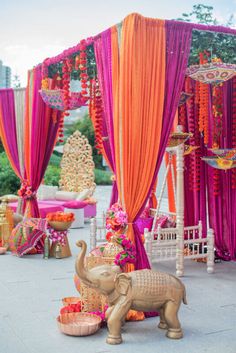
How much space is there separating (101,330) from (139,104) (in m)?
1.87

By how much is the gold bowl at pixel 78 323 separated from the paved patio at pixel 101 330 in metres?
0.04

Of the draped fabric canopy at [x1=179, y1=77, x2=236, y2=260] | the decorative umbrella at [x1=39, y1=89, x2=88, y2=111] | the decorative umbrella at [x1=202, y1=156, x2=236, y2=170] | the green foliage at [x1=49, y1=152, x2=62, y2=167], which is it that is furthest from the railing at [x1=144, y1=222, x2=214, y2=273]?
the green foliage at [x1=49, y1=152, x2=62, y2=167]

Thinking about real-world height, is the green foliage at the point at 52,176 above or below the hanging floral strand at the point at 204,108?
below

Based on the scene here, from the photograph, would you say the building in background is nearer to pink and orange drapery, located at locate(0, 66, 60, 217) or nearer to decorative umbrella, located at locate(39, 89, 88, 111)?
pink and orange drapery, located at locate(0, 66, 60, 217)

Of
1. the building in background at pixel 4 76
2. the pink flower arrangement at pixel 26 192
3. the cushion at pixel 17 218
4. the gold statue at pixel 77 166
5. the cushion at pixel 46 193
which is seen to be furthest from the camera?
the building in background at pixel 4 76

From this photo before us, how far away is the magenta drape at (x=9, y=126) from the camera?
698 centimetres

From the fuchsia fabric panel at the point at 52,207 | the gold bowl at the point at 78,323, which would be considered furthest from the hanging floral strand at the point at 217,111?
the fuchsia fabric panel at the point at 52,207

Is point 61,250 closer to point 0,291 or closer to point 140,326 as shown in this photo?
point 0,291

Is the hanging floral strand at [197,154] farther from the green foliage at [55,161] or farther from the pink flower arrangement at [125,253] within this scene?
the green foliage at [55,161]

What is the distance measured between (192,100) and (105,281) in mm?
3171

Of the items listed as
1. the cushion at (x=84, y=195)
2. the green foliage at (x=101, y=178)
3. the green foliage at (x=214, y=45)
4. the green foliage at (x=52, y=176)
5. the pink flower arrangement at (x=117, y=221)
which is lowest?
the green foliage at (x=101, y=178)

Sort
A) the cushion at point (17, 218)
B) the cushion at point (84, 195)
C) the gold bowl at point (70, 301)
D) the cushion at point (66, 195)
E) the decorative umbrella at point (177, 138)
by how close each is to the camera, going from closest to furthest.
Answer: the gold bowl at point (70, 301) → the decorative umbrella at point (177, 138) → the cushion at point (17, 218) → the cushion at point (84, 195) → the cushion at point (66, 195)

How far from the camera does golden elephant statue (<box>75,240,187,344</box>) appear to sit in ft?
10.9

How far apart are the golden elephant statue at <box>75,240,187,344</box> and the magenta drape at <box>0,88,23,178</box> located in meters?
3.82
